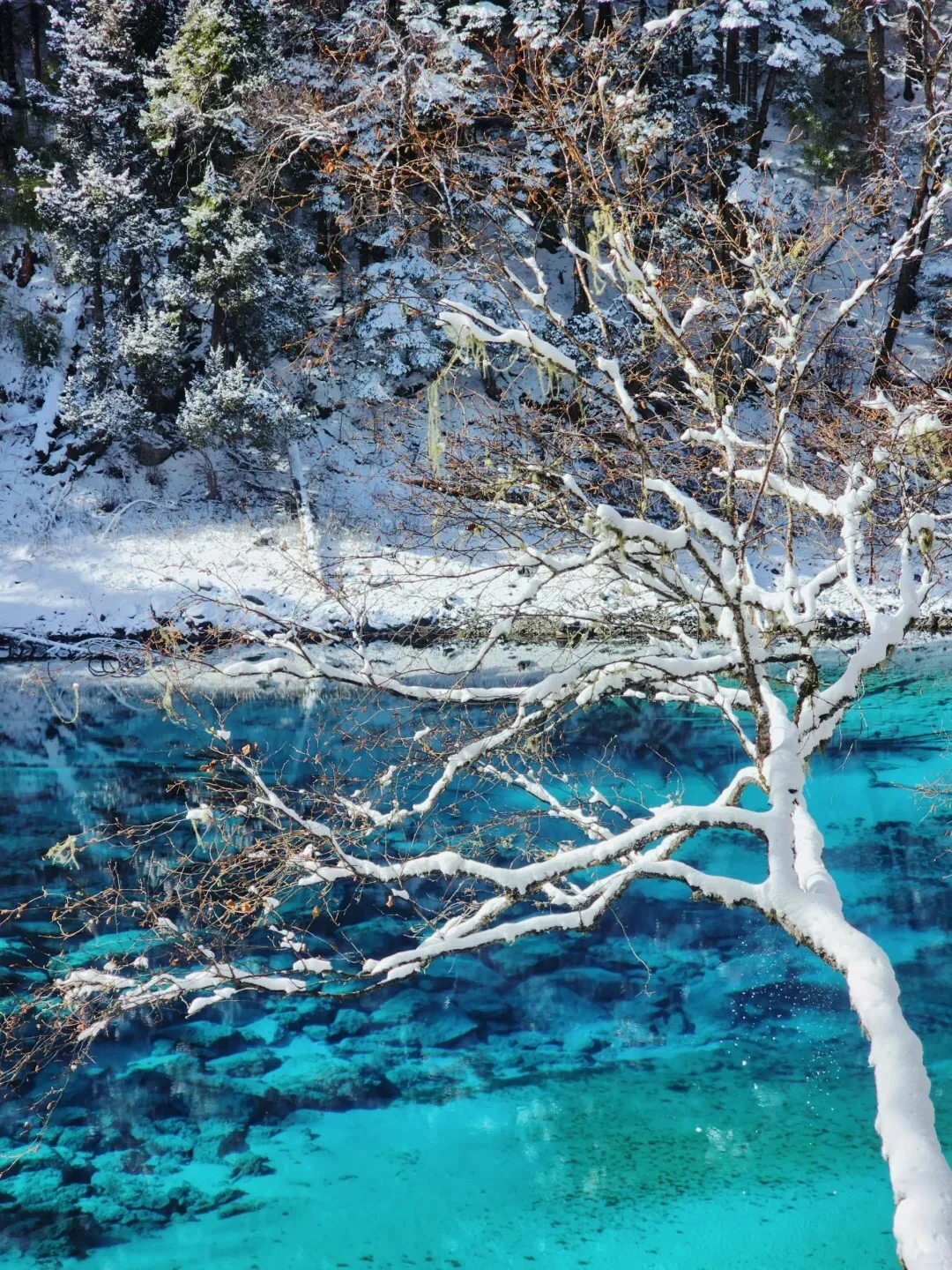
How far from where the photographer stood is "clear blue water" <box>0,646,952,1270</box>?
220 inches

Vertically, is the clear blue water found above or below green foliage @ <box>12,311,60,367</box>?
below

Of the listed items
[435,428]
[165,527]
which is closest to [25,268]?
[165,527]

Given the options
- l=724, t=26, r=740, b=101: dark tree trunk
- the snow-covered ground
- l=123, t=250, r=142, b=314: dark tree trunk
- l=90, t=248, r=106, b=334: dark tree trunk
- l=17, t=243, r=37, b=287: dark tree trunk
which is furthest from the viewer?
l=724, t=26, r=740, b=101: dark tree trunk

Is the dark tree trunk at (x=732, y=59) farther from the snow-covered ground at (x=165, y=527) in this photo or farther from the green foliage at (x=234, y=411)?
the green foliage at (x=234, y=411)

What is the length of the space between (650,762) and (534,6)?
13751 mm

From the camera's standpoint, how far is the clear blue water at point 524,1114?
5.58 metres

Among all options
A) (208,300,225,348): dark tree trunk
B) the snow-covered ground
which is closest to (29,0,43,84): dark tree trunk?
the snow-covered ground

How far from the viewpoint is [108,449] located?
20844mm

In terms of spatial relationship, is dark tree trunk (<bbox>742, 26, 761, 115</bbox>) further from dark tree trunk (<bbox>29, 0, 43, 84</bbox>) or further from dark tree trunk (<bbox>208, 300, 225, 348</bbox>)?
dark tree trunk (<bbox>29, 0, 43, 84</bbox>)

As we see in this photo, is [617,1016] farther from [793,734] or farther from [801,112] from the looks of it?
[801,112]

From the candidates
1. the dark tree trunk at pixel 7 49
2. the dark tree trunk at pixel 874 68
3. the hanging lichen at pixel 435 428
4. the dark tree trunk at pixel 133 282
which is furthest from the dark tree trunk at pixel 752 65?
the hanging lichen at pixel 435 428

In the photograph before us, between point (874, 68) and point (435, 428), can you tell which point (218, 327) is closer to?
point (874, 68)

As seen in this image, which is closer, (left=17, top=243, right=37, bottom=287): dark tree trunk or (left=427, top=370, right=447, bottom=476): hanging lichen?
(left=427, top=370, right=447, bottom=476): hanging lichen

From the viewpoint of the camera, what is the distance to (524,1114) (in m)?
6.52
